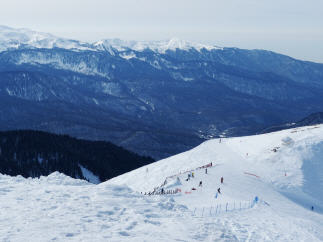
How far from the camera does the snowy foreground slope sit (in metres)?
26.4

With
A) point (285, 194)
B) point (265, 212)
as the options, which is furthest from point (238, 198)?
point (285, 194)

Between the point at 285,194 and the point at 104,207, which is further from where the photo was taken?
the point at 285,194

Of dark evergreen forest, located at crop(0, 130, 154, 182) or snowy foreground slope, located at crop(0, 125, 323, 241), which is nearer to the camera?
snowy foreground slope, located at crop(0, 125, 323, 241)

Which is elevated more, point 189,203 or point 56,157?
point 189,203

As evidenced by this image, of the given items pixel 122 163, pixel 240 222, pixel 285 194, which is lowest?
pixel 122 163

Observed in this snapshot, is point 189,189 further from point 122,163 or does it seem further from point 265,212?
point 122,163

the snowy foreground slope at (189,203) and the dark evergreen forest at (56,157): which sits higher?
the snowy foreground slope at (189,203)

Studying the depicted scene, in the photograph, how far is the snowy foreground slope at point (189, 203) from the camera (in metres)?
26.4

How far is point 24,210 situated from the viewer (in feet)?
96.7

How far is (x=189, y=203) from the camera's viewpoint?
1839 inches

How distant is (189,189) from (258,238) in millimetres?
25829

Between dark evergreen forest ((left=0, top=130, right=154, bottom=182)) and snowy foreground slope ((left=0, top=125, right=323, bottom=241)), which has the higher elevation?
snowy foreground slope ((left=0, top=125, right=323, bottom=241))

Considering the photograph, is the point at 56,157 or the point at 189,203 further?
the point at 56,157

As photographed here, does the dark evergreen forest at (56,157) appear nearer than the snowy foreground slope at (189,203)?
No
